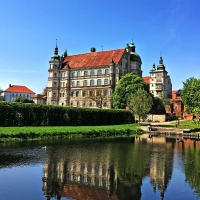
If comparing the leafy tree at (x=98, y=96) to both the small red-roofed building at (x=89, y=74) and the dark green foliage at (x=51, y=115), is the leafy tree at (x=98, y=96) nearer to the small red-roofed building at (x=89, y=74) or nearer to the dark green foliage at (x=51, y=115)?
the small red-roofed building at (x=89, y=74)

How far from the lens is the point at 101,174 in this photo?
1345cm

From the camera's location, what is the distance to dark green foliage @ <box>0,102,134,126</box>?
34.4m

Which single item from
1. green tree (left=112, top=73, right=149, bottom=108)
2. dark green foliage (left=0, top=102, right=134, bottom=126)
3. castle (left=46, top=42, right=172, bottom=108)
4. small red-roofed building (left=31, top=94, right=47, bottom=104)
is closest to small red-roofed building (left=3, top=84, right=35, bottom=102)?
small red-roofed building (left=31, top=94, right=47, bottom=104)

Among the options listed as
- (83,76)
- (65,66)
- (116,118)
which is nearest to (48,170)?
(116,118)

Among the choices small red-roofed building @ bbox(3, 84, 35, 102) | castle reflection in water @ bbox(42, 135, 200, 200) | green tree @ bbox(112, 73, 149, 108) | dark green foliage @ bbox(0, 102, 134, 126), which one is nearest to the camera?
castle reflection in water @ bbox(42, 135, 200, 200)

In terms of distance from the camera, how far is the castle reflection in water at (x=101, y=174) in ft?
34.2

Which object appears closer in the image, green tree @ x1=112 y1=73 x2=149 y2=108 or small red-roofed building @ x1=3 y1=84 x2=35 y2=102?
green tree @ x1=112 y1=73 x2=149 y2=108

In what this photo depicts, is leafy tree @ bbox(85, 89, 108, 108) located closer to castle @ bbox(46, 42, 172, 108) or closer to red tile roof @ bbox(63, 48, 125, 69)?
castle @ bbox(46, 42, 172, 108)

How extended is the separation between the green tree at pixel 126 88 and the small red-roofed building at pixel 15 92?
68.8m

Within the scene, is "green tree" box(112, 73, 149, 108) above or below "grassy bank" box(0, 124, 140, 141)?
above

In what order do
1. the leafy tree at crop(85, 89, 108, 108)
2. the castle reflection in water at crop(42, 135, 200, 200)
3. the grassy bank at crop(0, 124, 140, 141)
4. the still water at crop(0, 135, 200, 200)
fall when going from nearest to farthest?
the still water at crop(0, 135, 200, 200)
the castle reflection in water at crop(42, 135, 200, 200)
the grassy bank at crop(0, 124, 140, 141)
the leafy tree at crop(85, 89, 108, 108)

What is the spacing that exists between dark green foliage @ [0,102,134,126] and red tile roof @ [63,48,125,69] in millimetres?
25152

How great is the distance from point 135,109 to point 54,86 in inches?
1420

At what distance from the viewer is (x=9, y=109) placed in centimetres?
3419
